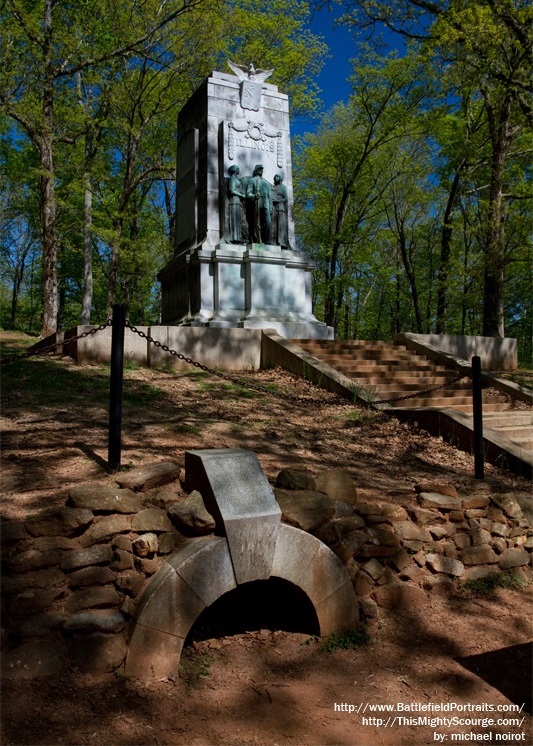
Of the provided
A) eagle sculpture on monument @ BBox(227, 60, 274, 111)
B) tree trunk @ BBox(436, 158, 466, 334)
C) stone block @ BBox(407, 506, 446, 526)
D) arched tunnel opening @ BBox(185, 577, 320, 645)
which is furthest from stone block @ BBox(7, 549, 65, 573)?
tree trunk @ BBox(436, 158, 466, 334)

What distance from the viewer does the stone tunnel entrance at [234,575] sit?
10.6ft

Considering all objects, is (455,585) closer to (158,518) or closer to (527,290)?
(158,518)

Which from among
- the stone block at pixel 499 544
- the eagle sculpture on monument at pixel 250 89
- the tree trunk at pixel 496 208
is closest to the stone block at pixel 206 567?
the stone block at pixel 499 544

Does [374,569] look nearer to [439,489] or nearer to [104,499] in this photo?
[439,489]

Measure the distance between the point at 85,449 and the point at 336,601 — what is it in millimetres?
2263

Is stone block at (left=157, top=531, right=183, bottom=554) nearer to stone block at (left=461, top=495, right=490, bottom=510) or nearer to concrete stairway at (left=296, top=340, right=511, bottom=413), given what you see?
stone block at (left=461, top=495, right=490, bottom=510)

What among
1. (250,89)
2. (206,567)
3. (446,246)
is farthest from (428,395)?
(446,246)

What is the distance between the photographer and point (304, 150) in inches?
991

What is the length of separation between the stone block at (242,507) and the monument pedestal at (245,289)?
731 centimetres

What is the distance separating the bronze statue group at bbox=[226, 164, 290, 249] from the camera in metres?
11.6

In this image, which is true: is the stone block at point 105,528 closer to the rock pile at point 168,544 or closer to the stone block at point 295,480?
the rock pile at point 168,544

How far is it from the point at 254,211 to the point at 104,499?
9.25 m

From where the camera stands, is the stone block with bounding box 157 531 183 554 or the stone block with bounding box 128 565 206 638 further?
the stone block with bounding box 157 531 183 554

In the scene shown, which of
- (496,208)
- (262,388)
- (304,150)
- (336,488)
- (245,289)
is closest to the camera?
(336,488)
